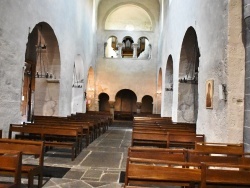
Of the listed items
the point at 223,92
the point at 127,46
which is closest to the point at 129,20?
the point at 127,46

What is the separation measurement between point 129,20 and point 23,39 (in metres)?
14.6

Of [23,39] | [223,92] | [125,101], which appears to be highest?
[23,39]

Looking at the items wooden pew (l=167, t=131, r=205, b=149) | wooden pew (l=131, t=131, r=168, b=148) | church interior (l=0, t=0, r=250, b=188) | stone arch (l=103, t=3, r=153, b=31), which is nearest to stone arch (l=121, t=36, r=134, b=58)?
stone arch (l=103, t=3, r=153, b=31)

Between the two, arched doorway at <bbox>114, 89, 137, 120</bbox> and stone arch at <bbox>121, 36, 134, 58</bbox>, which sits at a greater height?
stone arch at <bbox>121, 36, 134, 58</bbox>

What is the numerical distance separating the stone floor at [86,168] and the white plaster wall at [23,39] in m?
1.74

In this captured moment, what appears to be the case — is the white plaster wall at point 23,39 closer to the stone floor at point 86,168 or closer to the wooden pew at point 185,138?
the stone floor at point 86,168

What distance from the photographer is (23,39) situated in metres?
6.75

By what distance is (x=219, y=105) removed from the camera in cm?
453

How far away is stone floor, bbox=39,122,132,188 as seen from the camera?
150 inches

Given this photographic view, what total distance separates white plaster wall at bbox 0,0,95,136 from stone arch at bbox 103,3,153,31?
7.03 metres

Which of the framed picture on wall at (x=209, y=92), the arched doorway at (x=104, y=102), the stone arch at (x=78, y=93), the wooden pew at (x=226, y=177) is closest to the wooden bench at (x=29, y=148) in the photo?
the wooden pew at (x=226, y=177)

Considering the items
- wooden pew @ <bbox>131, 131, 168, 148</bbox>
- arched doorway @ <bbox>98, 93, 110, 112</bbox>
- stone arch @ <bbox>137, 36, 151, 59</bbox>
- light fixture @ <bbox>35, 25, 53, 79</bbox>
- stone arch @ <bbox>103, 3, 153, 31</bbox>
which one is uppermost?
stone arch @ <bbox>103, 3, 153, 31</bbox>

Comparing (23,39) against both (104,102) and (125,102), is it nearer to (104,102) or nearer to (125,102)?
(104,102)

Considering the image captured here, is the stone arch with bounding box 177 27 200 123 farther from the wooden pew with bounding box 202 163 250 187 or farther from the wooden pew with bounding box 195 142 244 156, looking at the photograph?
the wooden pew with bounding box 202 163 250 187
